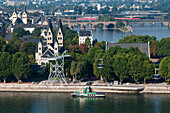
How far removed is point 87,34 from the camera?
3472 inches

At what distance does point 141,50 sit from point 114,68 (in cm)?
1034

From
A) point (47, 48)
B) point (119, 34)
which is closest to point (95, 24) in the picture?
point (119, 34)

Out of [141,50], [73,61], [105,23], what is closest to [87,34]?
[141,50]

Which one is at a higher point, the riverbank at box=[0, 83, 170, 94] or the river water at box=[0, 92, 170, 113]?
the riverbank at box=[0, 83, 170, 94]

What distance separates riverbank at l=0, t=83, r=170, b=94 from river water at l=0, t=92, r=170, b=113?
3.12ft

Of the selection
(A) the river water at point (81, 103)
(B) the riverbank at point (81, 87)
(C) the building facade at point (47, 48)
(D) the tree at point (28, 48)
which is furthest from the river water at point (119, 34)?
(A) the river water at point (81, 103)

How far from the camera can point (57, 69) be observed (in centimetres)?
5344

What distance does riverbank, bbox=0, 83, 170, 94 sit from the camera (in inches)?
1982

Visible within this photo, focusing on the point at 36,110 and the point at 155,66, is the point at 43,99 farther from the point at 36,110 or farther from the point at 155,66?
the point at 155,66

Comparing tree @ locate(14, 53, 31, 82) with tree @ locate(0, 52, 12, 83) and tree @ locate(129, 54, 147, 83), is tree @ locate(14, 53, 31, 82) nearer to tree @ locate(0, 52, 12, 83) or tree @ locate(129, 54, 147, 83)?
tree @ locate(0, 52, 12, 83)

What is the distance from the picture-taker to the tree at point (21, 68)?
53.8 metres

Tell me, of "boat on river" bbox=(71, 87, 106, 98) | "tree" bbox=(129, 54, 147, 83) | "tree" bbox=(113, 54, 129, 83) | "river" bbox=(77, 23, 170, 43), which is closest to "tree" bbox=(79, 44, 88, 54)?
"tree" bbox=(113, 54, 129, 83)

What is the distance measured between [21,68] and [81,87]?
6640 mm

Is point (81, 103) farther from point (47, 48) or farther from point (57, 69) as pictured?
point (47, 48)
